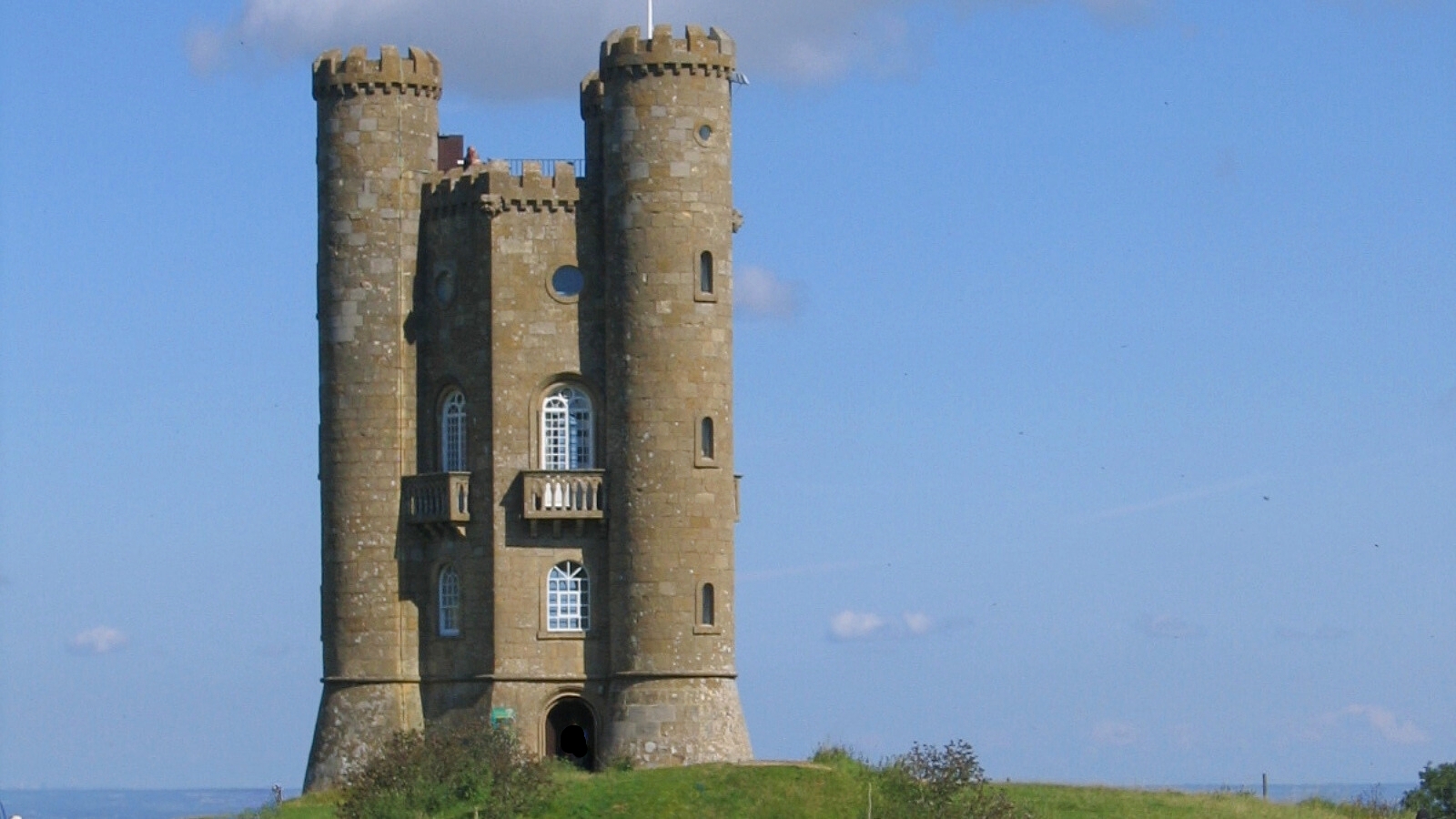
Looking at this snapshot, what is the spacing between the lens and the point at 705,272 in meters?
67.6

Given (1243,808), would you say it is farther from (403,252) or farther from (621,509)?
(403,252)

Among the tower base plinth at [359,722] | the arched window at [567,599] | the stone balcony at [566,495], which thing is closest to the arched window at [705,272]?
the stone balcony at [566,495]

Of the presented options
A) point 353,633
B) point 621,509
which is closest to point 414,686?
point 353,633

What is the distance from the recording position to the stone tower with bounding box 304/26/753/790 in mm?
66812

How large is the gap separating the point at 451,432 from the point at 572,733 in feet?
23.8

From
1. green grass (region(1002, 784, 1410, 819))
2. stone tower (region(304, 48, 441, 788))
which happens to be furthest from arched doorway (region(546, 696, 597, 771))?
green grass (region(1002, 784, 1410, 819))

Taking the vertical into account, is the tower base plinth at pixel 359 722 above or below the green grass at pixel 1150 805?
above

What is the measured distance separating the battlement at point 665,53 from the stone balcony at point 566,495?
8849 mm

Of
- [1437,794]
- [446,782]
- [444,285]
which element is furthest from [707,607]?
[1437,794]

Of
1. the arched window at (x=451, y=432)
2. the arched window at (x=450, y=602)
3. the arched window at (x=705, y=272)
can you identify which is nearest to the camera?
the arched window at (x=705, y=272)

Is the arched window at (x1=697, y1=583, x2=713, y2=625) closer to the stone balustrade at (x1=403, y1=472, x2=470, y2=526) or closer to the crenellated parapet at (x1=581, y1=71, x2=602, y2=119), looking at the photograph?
the stone balustrade at (x1=403, y1=472, x2=470, y2=526)

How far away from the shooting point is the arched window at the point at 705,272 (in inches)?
2655

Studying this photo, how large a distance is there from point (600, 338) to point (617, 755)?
361 inches

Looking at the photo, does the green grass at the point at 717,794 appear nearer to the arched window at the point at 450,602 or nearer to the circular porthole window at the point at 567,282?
the arched window at the point at 450,602
